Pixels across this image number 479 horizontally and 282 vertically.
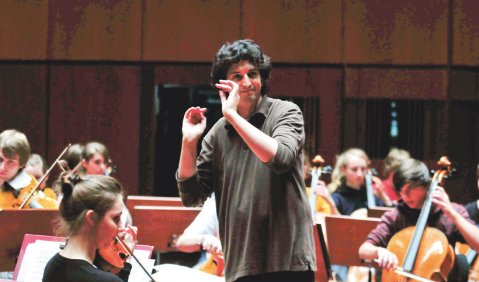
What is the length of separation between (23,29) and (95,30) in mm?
792

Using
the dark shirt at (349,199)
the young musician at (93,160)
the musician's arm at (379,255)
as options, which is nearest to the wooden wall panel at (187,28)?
the dark shirt at (349,199)

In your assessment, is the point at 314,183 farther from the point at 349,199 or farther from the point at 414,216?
the point at 414,216

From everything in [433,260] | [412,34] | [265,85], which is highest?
[412,34]

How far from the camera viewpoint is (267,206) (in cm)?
243

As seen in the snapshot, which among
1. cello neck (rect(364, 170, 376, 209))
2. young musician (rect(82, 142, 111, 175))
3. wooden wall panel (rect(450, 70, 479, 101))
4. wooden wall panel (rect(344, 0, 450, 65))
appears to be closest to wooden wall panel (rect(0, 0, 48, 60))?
young musician (rect(82, 142, 111, 175))

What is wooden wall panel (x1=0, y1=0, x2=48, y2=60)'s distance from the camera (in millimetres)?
8766

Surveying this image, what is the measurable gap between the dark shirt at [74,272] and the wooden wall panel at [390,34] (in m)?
6.37

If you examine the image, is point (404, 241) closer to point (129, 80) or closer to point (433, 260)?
point (433, 260)

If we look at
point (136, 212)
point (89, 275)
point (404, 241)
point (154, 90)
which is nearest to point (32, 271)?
Result: point (89, 275)

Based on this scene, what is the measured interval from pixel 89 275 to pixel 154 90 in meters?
6.29

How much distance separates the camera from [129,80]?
8734 millimetres

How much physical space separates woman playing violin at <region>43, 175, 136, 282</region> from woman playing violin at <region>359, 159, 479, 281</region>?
206 centimetres

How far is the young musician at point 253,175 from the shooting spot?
2412 millimetres

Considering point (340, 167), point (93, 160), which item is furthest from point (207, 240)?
point (340, 167)
